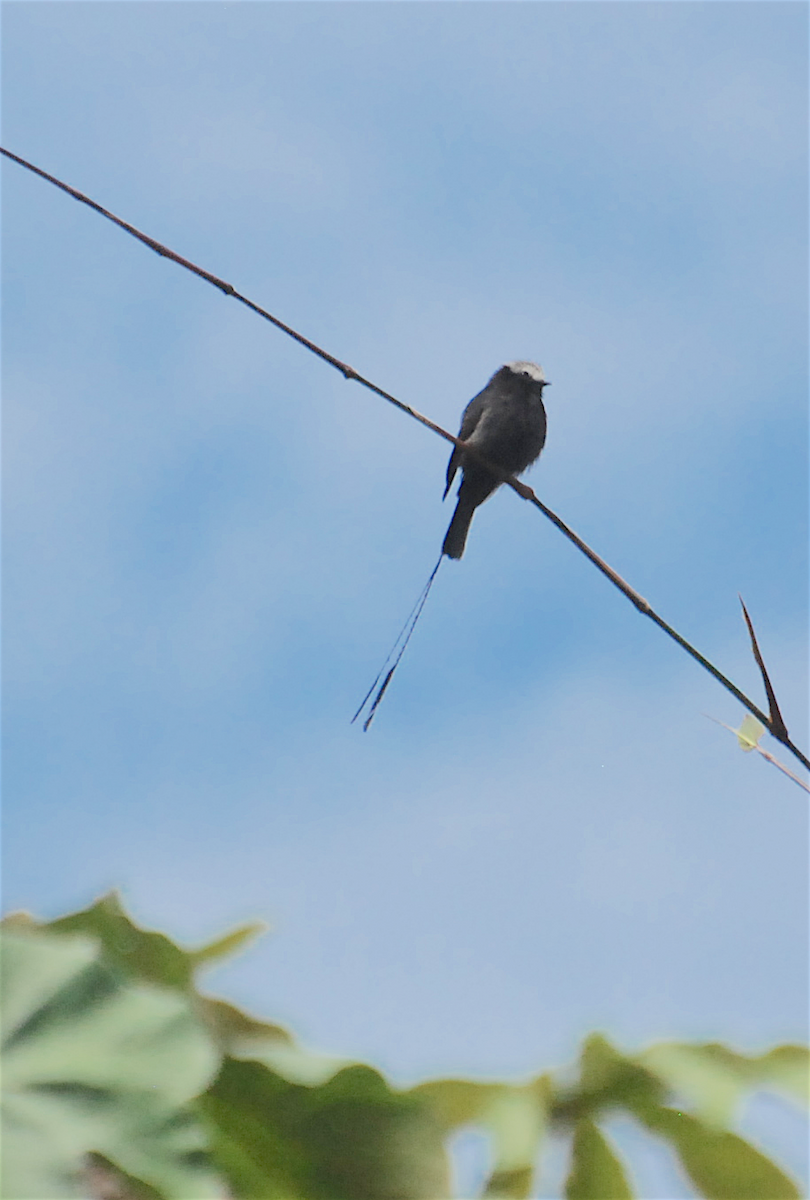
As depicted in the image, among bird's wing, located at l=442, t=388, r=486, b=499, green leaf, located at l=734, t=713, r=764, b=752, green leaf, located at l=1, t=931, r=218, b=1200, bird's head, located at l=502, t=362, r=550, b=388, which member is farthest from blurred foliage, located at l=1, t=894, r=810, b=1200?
bird's head, located at l=502, t=362, r=550, b=388

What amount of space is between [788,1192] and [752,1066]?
12cm

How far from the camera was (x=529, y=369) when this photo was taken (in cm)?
423

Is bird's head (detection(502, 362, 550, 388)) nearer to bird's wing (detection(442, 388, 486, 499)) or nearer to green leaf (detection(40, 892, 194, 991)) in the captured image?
bird's wing (detection(442, 388, 486, 499))

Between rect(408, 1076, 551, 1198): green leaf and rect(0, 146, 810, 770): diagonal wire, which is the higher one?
rect(0, 146, 810, 770): diagonal wire

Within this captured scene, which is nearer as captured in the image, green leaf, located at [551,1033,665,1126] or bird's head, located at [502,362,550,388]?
green leaf, located at [551,1033,665,1126]

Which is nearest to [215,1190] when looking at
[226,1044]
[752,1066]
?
[226,1044]

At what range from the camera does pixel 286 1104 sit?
46.0 inches

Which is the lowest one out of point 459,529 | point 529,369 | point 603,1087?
point 603,1087

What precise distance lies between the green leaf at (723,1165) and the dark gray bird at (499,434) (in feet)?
8.98

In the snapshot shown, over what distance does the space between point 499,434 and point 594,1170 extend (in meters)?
3.08

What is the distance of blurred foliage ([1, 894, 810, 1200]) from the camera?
987 millimetres

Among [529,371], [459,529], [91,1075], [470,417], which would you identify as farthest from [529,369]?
[91,1075]

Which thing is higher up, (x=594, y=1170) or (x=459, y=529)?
(x=459, y=529)

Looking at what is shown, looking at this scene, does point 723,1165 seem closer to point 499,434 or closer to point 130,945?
point 130,945
